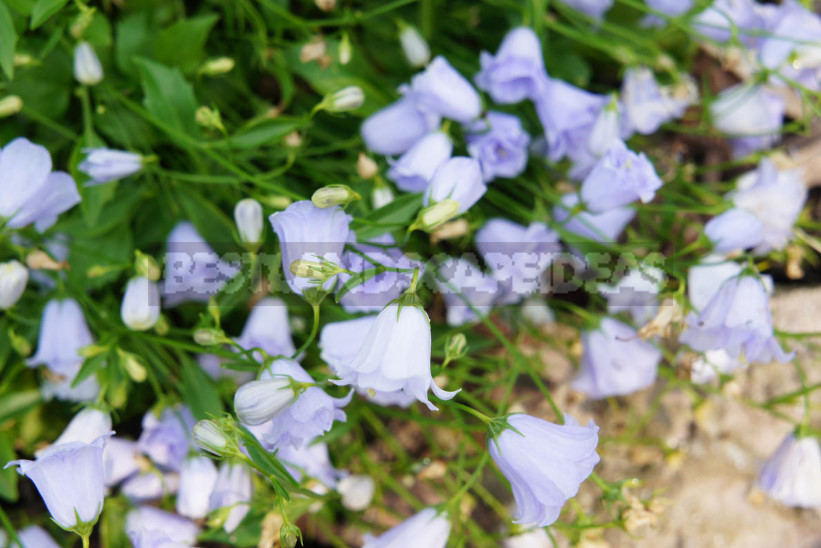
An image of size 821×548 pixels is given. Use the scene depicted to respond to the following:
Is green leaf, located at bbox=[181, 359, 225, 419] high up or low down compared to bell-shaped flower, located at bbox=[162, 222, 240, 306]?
down

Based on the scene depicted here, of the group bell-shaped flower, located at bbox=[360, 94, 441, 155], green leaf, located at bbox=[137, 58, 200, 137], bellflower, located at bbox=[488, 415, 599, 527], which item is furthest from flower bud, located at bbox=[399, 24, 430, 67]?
bellflower, located at bbox=[488, 415, 599, 527]

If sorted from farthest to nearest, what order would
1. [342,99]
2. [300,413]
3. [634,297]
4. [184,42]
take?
[634,297] < [184,42] < [342,99] < [300,413]

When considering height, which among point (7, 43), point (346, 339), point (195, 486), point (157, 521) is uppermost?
point (7, 43)

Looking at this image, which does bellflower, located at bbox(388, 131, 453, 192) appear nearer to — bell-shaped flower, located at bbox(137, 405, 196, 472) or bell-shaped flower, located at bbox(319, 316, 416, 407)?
bell-shaped flower, located at bbox(319, 316, 416, 407)

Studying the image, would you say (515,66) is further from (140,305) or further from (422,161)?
(140,305)

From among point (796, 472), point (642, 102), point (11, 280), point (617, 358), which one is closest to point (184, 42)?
point (11, 280)

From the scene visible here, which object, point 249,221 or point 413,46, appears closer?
point 249,221

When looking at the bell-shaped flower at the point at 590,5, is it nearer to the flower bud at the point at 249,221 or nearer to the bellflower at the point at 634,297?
the bellflower at the point at 634,297
